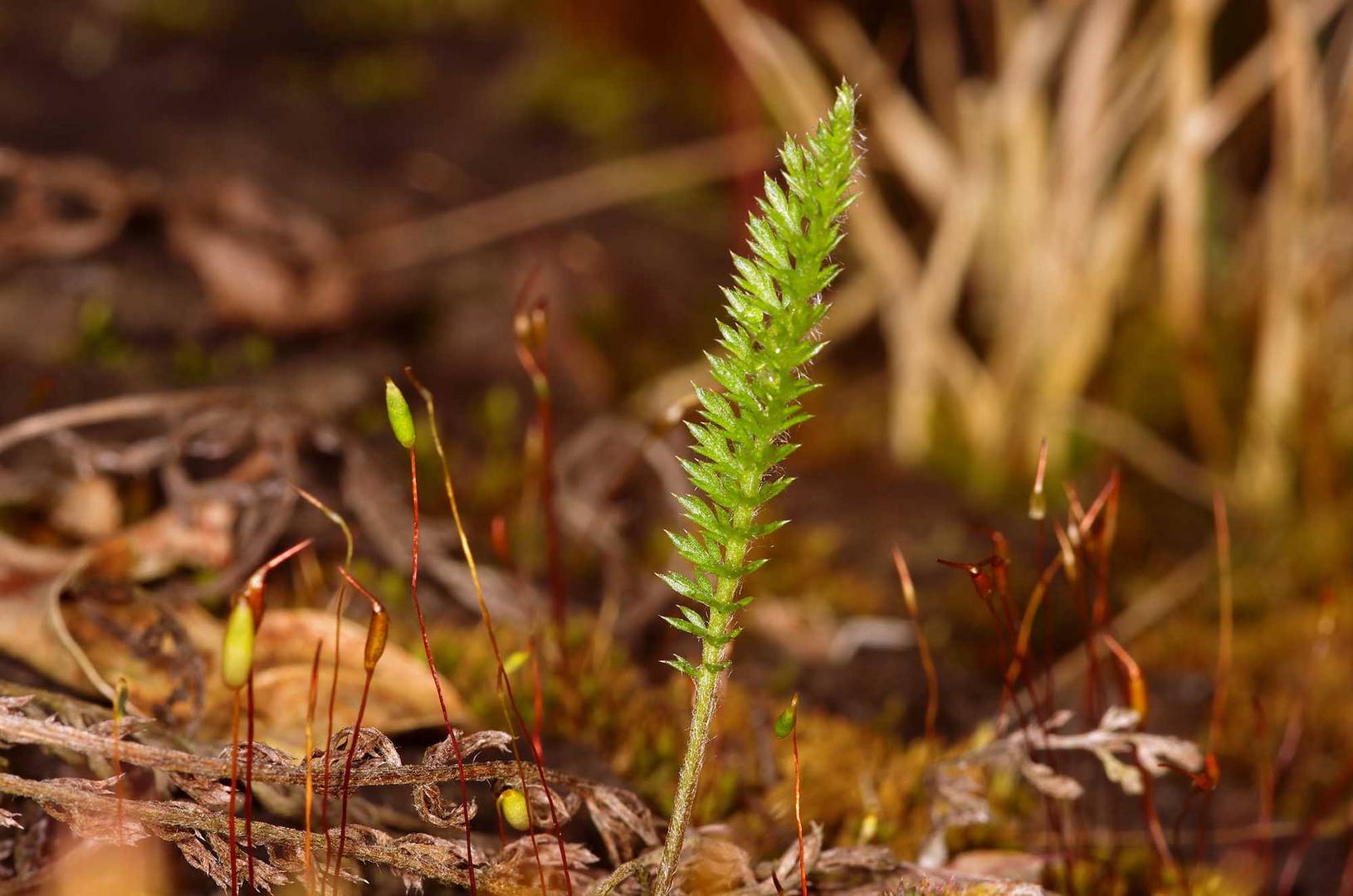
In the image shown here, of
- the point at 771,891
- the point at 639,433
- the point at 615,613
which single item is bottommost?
the point at 771,891

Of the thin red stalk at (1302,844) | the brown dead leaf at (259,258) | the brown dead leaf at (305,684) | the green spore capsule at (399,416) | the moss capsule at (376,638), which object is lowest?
the thin red stalk at (1302,844)

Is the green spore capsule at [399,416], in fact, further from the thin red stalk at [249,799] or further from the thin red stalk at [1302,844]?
the thin red stalk at [1302,844]

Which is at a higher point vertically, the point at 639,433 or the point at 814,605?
the point at 639,433

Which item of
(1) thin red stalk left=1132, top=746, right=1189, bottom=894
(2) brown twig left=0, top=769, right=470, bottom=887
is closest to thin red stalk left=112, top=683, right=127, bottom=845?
(2) brown twig left=0, top=769, right=470, bottom=887

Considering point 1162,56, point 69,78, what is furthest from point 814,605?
point 69,78

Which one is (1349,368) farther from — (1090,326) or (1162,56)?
(1162,56)

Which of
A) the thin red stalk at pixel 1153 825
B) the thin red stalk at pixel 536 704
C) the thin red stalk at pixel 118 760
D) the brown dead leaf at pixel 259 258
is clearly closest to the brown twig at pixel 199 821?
the thin red stalk at pixel 118 760

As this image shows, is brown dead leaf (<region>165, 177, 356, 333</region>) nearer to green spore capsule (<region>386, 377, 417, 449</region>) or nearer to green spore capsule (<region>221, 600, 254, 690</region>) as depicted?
green spore capsule (<region>386, 377, 417, 449</region>)

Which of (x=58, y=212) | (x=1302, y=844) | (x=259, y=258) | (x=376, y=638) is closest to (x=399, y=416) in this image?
(x=376, y=638)

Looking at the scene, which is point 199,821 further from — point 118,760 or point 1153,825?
point 1153,825
